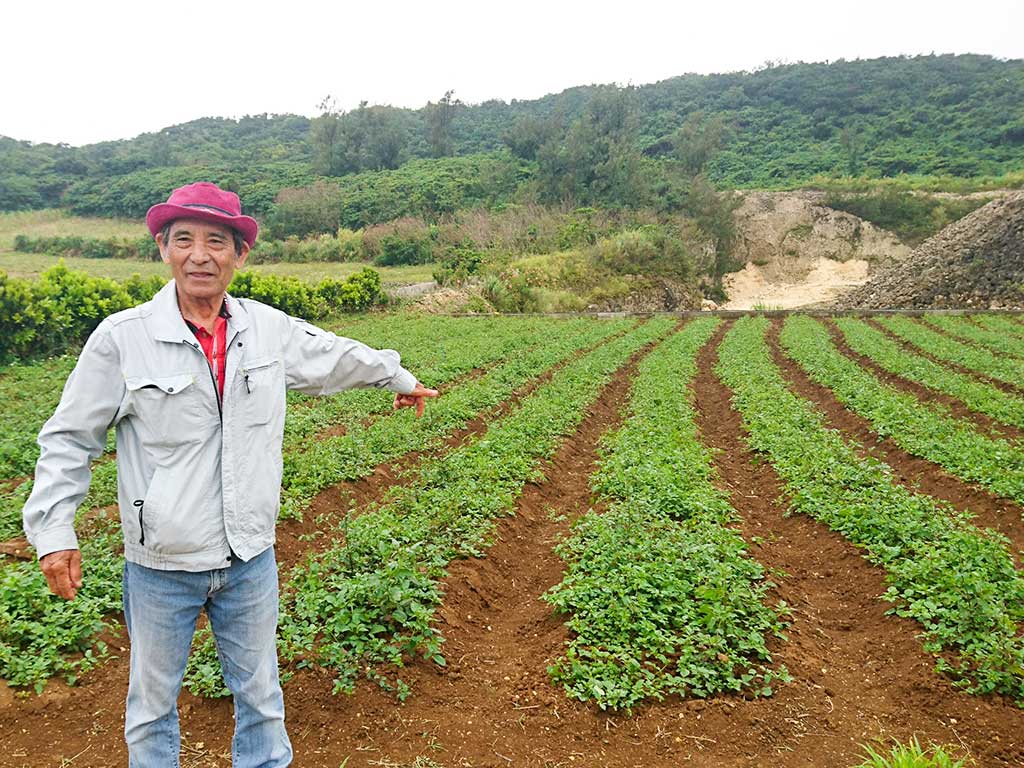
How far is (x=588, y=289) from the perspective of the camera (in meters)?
35.5

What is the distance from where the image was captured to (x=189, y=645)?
269cm

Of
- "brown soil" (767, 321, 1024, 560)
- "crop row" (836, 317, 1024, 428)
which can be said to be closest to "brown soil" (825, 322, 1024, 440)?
"crop row" (836, 317, 1024, 428)

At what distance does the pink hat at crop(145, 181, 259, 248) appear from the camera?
2.65m

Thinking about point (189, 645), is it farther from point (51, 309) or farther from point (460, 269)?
point (460, 269)

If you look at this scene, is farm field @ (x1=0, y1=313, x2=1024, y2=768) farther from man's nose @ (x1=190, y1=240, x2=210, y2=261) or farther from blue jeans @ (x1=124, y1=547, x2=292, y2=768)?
man's nose @ (x1=190, y1=240, x2=210, y2=261)

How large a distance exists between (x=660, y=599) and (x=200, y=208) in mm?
3965

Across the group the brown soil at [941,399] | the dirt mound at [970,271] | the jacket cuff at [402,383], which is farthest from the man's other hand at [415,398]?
the dirt mound at [970,271]

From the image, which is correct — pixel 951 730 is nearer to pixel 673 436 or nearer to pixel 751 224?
pixel 673 436

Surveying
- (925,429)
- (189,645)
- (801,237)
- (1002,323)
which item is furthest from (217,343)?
(801,237)

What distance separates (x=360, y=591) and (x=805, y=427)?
817 cm

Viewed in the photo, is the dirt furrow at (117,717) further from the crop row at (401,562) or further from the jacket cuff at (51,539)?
the jacket cuff at (51,539)

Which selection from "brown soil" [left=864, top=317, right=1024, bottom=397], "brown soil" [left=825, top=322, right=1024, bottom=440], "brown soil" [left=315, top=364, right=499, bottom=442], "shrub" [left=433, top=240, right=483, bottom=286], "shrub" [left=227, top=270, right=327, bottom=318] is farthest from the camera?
"shrub" [left=433, top=240, right=483, bottom=286]

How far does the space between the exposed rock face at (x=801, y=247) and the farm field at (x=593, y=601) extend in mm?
44311

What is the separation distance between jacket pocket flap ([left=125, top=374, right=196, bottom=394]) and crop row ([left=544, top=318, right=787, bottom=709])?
9.46ft
